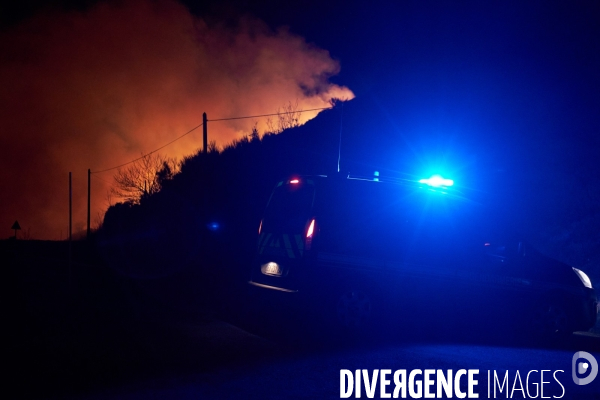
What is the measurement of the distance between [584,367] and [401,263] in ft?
8.52

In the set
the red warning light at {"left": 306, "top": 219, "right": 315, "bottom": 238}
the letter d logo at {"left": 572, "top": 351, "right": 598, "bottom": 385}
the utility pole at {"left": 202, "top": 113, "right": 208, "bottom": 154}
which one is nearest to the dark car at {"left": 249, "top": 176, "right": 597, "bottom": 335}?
the red warning light at {"left": 306, "top": 219, "right": 315, "bottom": 238}

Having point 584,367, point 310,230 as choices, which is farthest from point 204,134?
point 584,367

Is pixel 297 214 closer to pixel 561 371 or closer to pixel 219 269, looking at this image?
pixel 561 371

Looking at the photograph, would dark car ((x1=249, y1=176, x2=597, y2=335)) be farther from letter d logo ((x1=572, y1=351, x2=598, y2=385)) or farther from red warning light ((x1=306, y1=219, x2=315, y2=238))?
letter d logo ((x1=572, y1=351, x2=598, y2=385))

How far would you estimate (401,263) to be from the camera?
26.7ft

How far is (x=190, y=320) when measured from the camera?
9023 mm

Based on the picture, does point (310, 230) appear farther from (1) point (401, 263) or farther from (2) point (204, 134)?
(2) point (204, 134)

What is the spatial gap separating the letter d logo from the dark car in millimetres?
1186

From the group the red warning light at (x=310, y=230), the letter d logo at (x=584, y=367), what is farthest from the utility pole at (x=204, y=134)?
the letter d logo at (x=584, y=367)

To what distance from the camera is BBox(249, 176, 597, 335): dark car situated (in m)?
7.72

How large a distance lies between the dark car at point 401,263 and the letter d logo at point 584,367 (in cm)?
119

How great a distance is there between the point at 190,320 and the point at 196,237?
16410mm

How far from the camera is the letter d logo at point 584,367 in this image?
232 inches

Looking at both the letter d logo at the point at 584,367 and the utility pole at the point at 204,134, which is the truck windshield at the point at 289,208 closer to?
the letter d logo at the point at 584,367
